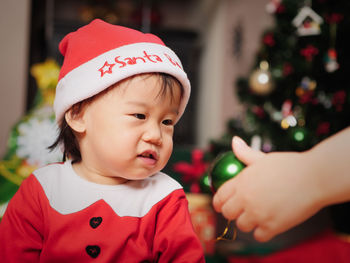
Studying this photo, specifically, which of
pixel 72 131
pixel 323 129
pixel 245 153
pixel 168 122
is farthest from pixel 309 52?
pixel 72 131

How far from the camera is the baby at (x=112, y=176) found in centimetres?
55

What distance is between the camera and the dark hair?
0.57 metres

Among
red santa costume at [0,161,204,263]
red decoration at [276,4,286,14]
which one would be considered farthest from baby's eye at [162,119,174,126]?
red decoration at [276,4,286,14]

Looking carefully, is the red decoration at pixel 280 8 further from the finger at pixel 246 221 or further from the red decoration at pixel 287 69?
the finger at pixel 246 221

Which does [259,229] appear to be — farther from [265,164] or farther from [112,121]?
[112,121]

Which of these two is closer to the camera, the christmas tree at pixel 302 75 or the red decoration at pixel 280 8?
the christmas tree at pixel 302 75

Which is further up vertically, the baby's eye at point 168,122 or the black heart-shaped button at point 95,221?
the baby's eye at point 168,122

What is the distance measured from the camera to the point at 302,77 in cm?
143

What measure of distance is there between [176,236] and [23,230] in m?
0.29

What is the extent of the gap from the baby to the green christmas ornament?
121 mm

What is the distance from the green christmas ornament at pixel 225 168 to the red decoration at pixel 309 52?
0.88 m

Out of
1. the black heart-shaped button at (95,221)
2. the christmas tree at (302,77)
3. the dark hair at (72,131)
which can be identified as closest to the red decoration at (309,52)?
the christmas tree at (302,77)

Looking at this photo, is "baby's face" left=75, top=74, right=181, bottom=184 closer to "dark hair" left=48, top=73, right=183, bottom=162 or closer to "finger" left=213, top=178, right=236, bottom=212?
"dark hair" left=48, top=73, right=183, bottom=162

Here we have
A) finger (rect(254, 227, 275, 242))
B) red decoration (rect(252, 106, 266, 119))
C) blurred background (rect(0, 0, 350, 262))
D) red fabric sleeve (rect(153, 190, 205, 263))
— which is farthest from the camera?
red decoration (rect(252, 106, 266, 119))
